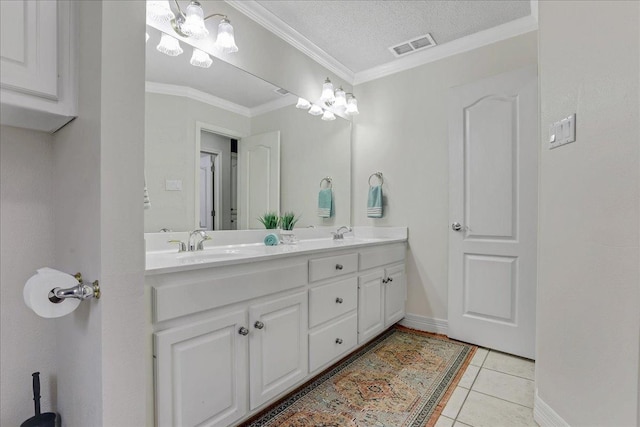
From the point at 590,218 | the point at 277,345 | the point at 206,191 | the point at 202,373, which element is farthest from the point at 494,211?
the point at 202,373

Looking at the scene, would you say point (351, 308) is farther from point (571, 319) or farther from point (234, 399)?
point (571, 319)

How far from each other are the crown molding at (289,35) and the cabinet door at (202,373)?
191 centimetres

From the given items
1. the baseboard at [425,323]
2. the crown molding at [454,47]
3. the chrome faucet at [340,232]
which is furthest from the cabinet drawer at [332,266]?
the crown molding at [454,47]

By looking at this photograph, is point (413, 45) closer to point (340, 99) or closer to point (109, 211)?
point (340, 99)

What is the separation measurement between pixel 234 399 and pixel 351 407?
637mm

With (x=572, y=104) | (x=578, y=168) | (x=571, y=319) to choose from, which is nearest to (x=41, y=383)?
(x=571, y=319)

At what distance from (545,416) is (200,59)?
8.40ft

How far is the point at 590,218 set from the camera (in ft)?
3.77

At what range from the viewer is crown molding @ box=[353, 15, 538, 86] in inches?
88.4

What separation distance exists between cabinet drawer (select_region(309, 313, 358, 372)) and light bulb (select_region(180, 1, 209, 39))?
1.79 metres

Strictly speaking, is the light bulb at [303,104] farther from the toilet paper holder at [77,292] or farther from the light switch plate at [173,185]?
the toilet paper holder at [77,292]

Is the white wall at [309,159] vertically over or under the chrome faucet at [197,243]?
over

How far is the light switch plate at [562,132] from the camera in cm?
124

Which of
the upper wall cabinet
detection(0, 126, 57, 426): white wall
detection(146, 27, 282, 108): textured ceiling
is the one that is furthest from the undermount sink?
detection(146, 27, 282, 108): textured ceiling
